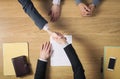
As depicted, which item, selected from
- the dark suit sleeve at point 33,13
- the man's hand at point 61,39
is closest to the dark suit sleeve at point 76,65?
the man's hand at point 61,39

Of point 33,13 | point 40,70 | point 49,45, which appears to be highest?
point 33,13

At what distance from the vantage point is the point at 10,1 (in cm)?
97

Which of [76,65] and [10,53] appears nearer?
[76,65]

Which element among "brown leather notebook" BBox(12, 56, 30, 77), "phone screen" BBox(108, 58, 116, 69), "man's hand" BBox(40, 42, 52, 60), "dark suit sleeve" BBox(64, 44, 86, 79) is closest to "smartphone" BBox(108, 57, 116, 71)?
"phone screen" BBox(108, 58, 116, 69)

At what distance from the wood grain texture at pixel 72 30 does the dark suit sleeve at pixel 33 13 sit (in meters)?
0.08

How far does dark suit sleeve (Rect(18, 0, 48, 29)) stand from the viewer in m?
0.89

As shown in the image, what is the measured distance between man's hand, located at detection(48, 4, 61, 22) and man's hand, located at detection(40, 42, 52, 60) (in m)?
0.12

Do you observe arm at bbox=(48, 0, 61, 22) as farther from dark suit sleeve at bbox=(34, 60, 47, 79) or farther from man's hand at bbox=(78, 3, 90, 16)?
dark suit sleeve at bbox=(34, 60, 47, 79)

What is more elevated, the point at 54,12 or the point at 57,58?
the point at 54,12

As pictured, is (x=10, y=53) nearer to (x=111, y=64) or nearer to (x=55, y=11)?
(x=55, y=11)

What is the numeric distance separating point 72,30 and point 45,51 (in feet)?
0.54

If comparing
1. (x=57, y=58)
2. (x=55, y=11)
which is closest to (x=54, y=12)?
(x=55, y=11)

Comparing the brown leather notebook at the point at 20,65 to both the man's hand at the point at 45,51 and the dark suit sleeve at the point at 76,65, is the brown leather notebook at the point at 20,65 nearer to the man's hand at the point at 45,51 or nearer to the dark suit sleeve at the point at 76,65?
the man's hand at the point at 45,51

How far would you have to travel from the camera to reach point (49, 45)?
3.20ft
